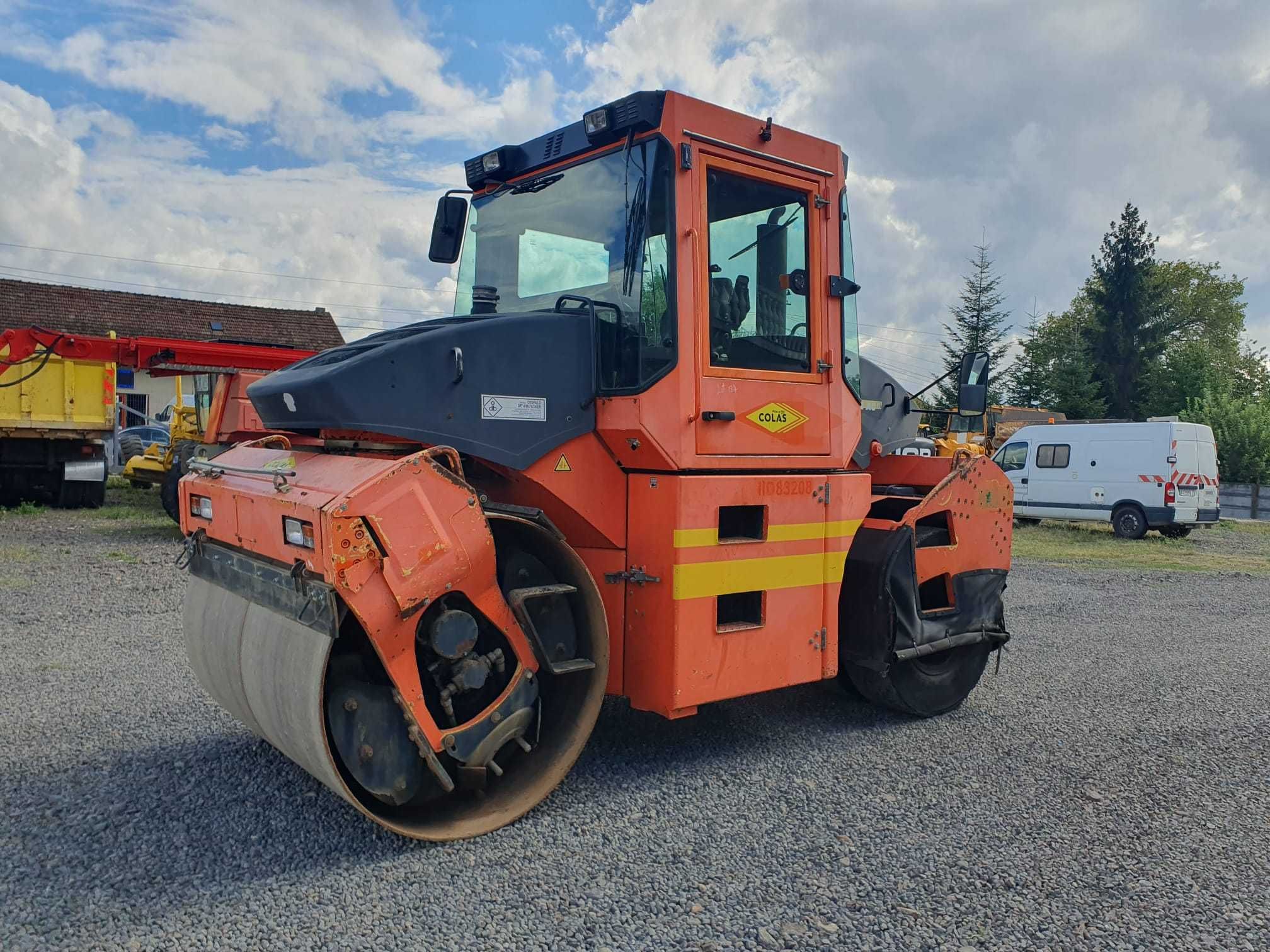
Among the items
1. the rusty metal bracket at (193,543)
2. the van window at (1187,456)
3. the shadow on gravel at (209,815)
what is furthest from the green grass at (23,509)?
the van window at (1187,456)

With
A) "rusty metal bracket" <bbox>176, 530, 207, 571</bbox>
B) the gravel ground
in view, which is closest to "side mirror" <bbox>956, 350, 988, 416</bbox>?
the gravel ground

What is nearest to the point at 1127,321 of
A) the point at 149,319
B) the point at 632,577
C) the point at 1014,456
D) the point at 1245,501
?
the point at 1245,501

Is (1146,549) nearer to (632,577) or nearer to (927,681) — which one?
(927,681)

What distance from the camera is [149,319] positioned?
3234 cm

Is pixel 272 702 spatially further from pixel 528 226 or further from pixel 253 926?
pixel 528 226

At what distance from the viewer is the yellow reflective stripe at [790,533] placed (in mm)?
4180

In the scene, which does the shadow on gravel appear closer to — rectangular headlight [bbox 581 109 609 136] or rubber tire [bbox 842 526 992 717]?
rubber tire [bbox 842 526 992 717]

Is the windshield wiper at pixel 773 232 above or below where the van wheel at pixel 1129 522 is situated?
above

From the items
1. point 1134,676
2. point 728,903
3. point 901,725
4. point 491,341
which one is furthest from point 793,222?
point 1134,676

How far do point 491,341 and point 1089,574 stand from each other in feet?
33.3

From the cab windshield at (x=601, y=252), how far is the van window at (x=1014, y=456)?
1582cm

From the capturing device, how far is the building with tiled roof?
31.0 metres

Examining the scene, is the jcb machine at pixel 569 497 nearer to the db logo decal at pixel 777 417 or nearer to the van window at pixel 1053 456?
the db logo decal at pixel 777 417

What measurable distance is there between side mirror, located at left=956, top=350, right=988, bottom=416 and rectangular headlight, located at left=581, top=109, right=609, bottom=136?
2.13m
